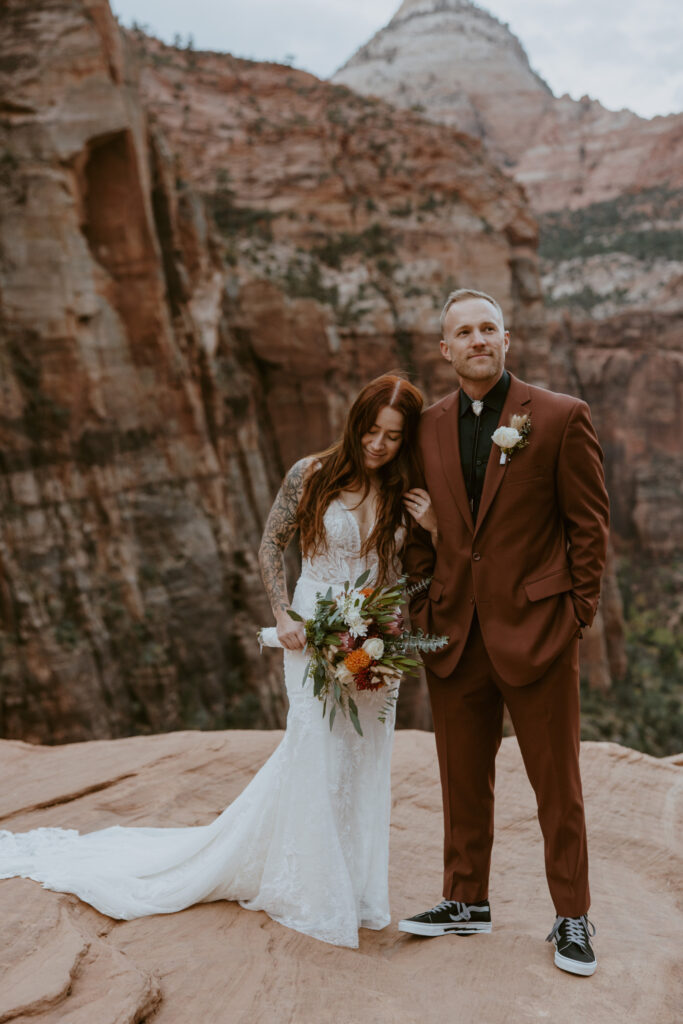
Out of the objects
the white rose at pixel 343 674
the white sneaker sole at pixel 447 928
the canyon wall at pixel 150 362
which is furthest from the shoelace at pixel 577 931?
the canyon wall at pixel 150 362

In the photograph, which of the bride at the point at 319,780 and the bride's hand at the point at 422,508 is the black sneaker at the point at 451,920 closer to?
the bride at the point at 319,780

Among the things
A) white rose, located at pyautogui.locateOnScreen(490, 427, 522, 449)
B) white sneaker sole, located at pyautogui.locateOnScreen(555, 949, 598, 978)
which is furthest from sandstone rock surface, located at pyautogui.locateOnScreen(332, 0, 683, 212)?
white sneaker sole, located at pyautogui.locateOnScreen(555, 949, 598, 978)

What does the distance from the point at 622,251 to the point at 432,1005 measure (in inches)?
2069

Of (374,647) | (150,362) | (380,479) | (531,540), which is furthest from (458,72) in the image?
(374,647)

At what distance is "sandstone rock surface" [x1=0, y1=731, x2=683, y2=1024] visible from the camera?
9.76 ft

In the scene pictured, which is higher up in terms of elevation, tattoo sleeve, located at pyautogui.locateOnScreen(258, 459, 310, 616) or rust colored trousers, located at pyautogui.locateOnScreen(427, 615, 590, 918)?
tattoo sleeve, located at pyautogui.locateOnScreen(258, 459, 310, 616)

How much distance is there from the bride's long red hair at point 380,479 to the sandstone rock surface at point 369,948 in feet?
5.03

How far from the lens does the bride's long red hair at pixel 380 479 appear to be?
3652 millimetres

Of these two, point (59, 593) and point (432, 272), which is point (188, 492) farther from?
point (432, 272)

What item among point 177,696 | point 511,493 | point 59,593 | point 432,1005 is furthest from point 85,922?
point 177,696

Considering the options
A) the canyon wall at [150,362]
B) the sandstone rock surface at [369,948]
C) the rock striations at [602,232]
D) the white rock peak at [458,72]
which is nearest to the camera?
the sandstone rock surface at [369,948]

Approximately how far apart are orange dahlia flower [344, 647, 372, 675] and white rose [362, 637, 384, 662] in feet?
0.06

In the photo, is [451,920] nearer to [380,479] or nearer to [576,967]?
[576,967]

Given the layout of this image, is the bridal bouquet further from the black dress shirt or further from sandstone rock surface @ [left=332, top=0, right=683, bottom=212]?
sandstone rock surface @ [left=332, top=0, right=683, bottom=212]
